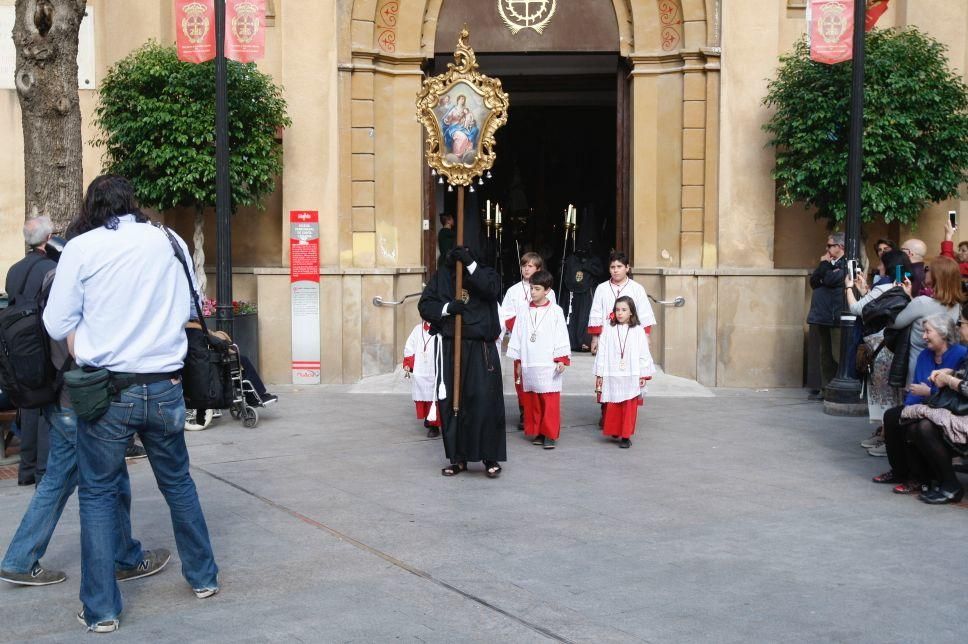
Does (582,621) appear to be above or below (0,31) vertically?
below

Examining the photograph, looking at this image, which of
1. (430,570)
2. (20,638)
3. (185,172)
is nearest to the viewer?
(20,638)

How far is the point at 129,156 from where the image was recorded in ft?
43.2

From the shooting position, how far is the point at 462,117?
9.18m

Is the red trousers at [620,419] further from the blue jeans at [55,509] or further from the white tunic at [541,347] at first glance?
the blue jeans at [55,509]

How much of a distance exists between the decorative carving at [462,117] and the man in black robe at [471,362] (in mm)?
867

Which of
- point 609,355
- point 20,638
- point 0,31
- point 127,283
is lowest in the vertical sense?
point 20,638

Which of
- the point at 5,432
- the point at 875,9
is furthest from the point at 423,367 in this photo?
the point at 875,9

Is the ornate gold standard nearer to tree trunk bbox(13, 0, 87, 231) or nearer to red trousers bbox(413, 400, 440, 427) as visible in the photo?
red trousers bbox(413, 400, 440, 427)

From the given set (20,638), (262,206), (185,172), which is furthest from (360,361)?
(20,638)

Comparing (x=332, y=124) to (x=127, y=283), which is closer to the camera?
(x=127, y=283)

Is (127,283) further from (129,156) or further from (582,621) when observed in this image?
(129,156)

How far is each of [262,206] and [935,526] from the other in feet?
29.7

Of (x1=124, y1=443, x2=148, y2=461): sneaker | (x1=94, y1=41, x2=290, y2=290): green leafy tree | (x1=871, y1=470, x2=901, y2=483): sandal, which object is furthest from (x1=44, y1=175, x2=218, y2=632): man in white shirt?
(x1=94, y1=41, x2=290, y2=290): green leafy tree

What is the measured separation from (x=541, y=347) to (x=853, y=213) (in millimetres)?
3754
